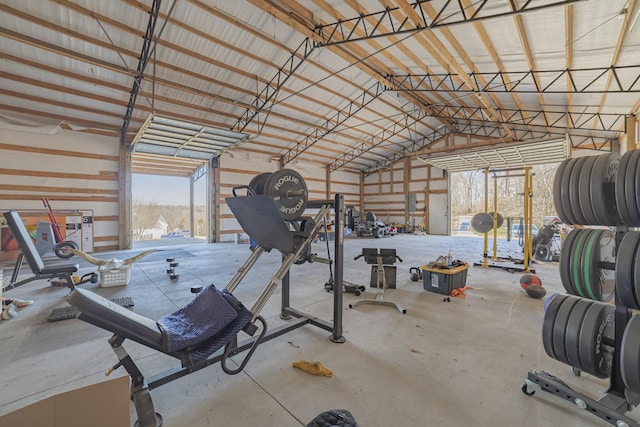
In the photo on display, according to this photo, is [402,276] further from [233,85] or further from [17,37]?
[17,37]

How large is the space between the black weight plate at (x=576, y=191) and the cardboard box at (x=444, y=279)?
6.96 ft

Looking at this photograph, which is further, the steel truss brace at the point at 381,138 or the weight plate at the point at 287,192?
the steel truss brace at the point at 381,138

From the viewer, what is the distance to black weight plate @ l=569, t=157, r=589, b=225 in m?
1.78

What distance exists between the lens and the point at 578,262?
67.4 inches

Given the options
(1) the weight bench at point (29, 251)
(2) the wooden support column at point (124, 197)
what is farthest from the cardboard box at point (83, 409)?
(2) the wooden support column at point (124, 197)

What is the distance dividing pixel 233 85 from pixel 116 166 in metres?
Answer: 4.67

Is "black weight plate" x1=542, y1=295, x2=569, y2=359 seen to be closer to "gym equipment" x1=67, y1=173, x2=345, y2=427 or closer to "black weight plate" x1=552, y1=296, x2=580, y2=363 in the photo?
"black weight plate" x1=552, y1=296, x2=580, y2=363

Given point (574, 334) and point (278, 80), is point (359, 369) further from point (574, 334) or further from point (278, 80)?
point (278, 80)

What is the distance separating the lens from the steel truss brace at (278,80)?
20.8ft

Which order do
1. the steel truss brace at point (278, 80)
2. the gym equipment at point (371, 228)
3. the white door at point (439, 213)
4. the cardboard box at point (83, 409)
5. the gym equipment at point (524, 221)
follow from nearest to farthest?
1. the cardboard box at point (83, 409)
2. the gym equipment at point (524, 221)
3. the steel truss brace at point (278, 80)
4. the gym equipment at point (371, 228)
5. the white door at point (439, 213)

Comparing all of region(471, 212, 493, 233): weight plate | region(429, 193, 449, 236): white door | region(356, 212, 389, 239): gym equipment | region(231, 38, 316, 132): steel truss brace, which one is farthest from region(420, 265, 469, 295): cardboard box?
region(429, 193, 449, 236): white door

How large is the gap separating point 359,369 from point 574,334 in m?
1.42

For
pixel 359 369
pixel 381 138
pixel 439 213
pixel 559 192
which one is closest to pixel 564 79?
pixel 559 192

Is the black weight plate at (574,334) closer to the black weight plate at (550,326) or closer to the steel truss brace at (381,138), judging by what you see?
the black weight plate at (550,326)
